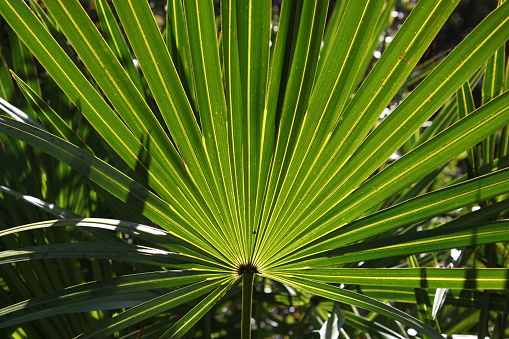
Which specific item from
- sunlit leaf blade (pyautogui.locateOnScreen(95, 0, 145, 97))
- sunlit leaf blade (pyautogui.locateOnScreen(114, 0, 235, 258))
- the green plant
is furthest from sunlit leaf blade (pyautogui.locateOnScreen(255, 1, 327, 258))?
sunlit leaf blade (pyautogui.locateOnScreen(95, 0, 145, 97))

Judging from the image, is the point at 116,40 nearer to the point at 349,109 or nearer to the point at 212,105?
the point at 212,105

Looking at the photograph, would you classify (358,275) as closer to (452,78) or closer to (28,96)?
(452,78)

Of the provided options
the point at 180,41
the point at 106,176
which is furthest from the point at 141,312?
the point at 180,41

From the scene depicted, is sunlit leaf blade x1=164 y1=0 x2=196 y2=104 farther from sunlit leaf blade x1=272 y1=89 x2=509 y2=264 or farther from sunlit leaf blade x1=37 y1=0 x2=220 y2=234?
sunlit leaf blade x1=272 y1=89 x2=509 y2=264

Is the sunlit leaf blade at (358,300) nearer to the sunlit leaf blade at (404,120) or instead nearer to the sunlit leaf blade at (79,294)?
the sunlit leaf blade at (404,120)

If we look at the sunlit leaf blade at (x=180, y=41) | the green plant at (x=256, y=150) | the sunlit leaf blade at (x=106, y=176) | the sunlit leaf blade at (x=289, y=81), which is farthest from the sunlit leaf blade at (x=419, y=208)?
the sunlit leaf blade at (x=180, y=41)

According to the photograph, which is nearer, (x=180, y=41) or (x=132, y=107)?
(x=132, y=107)
